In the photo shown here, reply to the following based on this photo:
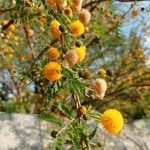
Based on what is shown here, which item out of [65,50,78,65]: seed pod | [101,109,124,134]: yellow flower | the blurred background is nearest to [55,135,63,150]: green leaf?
[101,109,124,134]: yellow flower

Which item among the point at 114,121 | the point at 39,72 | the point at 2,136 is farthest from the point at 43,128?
the point at 114,121

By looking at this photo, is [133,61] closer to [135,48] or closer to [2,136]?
[135,48]

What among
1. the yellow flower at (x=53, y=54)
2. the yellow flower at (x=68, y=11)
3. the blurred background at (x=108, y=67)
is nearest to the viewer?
the yellow flower at (x=53, y=54)

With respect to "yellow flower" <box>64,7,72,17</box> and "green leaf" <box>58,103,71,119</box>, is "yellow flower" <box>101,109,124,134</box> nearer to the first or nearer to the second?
"green leaf" <box>58,103,71,119</box>

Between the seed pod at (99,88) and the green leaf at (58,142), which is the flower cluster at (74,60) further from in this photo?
the green leaf at (58,142)

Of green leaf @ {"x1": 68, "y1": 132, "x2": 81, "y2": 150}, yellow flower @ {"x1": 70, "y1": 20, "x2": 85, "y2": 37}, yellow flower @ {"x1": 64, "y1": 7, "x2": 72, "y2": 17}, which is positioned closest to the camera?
green leaf @ {"x1": 68, "y1": 132, "x2": 81, "y2": 150}

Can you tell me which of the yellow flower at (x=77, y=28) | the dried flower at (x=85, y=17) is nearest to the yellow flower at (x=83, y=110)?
the yellow flower at (x=77, y=28)
